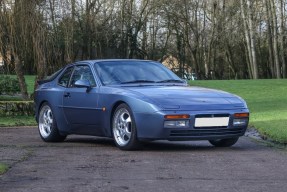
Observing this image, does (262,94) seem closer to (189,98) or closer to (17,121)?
(17,121)

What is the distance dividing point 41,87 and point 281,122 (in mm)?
5414

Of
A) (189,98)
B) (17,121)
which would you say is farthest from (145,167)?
(17,121)

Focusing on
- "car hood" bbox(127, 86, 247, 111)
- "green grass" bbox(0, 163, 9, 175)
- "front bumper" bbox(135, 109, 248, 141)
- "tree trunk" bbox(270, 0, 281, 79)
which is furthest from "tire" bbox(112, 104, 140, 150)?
"tree trunk" bbox(270, 0, 281, 79)

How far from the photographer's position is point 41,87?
1223cm

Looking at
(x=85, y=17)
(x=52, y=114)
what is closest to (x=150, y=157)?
(x=52, y=114)

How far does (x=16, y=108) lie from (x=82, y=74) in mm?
7533

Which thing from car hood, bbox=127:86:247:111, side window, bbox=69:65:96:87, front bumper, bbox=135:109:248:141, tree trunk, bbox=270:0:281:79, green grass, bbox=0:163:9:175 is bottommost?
green grass, bbox=0:163:9:175

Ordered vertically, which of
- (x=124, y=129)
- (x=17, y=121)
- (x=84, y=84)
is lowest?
(x=17, y=121)

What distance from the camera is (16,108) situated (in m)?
18.5

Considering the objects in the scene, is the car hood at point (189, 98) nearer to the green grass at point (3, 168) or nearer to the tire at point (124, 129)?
the tire at point (124, 129)

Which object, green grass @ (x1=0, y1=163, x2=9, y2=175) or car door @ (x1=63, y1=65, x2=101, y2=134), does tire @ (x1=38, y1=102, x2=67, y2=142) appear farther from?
green grass @ (x1=0, y1=163, x2=9, y2=175)

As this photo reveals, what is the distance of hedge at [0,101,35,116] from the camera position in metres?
18.4

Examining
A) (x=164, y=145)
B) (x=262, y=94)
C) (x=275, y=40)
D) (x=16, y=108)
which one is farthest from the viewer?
(x=275, y=40)

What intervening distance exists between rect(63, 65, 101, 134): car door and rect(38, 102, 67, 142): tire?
0.45 m
